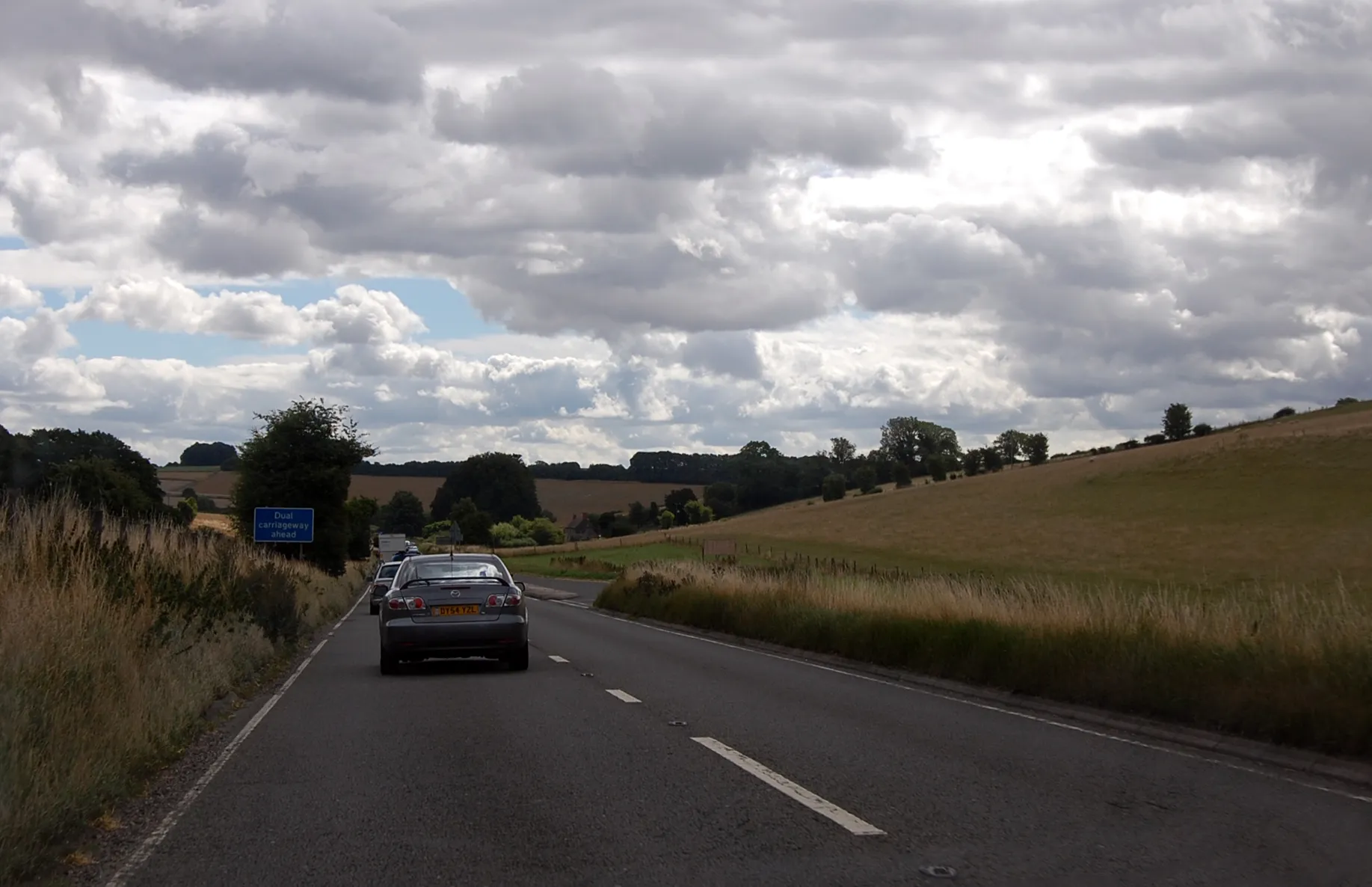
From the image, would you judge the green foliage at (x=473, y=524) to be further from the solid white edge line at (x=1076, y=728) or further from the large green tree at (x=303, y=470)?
the solid white edge line at (x=1076, y=728)

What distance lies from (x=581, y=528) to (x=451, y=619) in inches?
5619

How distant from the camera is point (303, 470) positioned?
59812 millimetres

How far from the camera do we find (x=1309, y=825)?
317 inches

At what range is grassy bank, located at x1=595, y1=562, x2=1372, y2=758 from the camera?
11.3 meters

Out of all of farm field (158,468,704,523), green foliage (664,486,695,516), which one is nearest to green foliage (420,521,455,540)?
farm field (158,468,704,523)

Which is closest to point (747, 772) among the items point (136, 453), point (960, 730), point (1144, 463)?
point (960, 730)

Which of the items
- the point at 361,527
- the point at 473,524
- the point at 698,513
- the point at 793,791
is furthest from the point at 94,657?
the point at 698,513

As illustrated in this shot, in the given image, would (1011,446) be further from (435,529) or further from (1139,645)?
(1139,645)

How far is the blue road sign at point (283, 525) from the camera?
146 feet

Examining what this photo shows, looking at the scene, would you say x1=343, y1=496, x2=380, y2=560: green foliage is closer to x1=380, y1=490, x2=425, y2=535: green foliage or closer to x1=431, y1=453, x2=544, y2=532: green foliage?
x1=431, y1=453, x2=544, y2=532: green foliage

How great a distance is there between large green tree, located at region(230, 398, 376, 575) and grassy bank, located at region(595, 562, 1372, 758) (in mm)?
38502

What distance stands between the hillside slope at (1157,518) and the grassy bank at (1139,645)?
1326 inches

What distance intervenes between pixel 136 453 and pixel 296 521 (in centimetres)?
3434

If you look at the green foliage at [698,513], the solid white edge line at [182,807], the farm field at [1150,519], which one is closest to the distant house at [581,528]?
the green foliage at [698,513]
